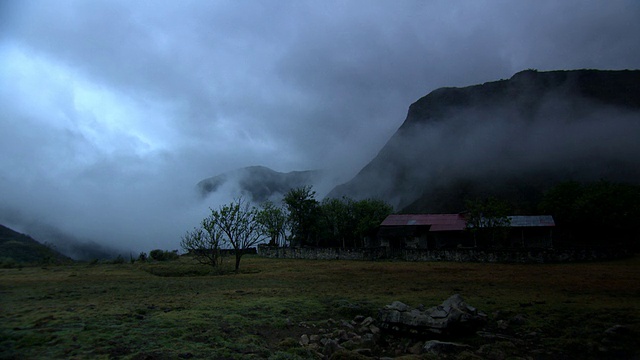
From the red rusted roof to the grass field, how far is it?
1356 inches

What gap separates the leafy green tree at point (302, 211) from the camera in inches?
2598

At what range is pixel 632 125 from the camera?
100062 mm

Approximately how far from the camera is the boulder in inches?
442

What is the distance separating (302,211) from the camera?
66188 millimetres

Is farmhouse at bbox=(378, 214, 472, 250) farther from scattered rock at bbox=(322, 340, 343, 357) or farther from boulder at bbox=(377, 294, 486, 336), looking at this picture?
scattered rock at bbox=(322, 340, 343, 357)

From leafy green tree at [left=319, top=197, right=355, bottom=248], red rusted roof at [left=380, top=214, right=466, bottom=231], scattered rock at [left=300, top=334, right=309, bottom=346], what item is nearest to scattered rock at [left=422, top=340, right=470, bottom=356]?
scattered rock at [left=300, top=334, right=309, bottom=346]

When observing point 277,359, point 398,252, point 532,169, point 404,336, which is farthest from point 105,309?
point 532,169

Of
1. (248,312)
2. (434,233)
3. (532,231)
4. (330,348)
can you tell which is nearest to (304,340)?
(330,348)

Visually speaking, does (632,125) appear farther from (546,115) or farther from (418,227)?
(418,227)

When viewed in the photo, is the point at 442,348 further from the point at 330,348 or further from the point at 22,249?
the point at 22,249

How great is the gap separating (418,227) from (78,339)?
5245cm

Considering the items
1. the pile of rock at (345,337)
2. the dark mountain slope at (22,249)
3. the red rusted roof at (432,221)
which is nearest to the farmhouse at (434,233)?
the red rusted roof at (432,221)

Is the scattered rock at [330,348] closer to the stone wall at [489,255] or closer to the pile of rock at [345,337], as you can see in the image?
the pile of rock at [345,337]

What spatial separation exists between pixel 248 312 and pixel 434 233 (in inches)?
1914
